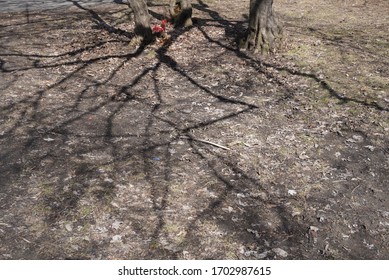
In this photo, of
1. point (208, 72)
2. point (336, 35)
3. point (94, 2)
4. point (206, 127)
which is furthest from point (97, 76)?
point (94, 2)

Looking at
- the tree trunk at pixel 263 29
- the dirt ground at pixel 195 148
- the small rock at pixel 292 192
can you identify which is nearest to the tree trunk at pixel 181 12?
the dirt ground at pixel 195 148

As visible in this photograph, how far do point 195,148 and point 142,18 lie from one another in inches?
196

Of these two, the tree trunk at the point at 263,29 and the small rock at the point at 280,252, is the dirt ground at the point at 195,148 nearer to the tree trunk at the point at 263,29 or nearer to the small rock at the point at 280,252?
the small rock at the point at 280,252

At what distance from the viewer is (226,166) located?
18.8ft

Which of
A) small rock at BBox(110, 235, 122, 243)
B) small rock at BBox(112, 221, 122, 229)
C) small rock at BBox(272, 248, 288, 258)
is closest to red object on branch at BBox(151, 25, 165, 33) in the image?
small rock at BBox(112, 221, 122, 229)

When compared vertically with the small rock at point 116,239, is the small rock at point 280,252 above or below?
above

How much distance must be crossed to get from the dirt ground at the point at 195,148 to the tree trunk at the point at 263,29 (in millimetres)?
383

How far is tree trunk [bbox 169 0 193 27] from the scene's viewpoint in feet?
37.3

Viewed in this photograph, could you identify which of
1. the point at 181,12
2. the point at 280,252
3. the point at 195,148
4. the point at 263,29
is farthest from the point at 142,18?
the point at 280,252

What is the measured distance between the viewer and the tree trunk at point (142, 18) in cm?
989

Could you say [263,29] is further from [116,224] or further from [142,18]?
[116,224]

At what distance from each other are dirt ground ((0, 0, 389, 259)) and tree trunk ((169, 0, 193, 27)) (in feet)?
2.49

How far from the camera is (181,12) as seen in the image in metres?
11.4

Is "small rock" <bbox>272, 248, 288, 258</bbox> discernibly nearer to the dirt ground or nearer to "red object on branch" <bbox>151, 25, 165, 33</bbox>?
the dirt ground
